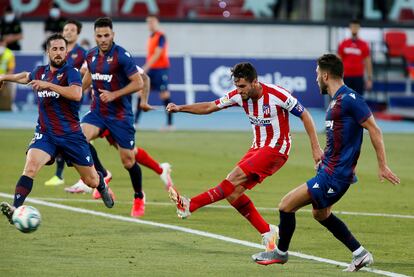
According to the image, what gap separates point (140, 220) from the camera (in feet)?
43.7

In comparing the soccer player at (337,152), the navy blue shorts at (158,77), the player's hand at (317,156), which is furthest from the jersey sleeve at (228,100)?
the navy blue shorts at (158,77)

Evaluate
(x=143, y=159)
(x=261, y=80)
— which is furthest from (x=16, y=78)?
(x=261, y=80)

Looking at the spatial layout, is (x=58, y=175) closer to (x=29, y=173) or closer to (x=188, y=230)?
(x=188, y=230)

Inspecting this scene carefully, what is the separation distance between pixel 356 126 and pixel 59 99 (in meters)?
3.67

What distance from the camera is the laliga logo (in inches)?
1176

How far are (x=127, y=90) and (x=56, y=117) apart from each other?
166cm

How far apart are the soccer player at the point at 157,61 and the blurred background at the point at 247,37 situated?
4.36 metres

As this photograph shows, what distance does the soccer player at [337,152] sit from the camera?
9953mm

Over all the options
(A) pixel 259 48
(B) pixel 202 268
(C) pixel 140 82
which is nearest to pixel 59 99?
(C) pixel 140 82

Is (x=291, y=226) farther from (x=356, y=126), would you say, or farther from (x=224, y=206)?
(x=224, y=206)

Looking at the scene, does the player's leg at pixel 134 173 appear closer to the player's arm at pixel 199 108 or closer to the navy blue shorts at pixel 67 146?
the navy blue shorts at pixel 67 146

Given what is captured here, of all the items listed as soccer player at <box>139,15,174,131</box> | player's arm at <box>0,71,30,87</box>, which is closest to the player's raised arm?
player's arm at <box>0,71,30,87</box>

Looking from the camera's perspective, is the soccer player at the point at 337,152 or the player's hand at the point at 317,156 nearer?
the soccer player at the point at 337,152

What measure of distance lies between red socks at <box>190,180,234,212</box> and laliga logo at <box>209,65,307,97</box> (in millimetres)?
18601
